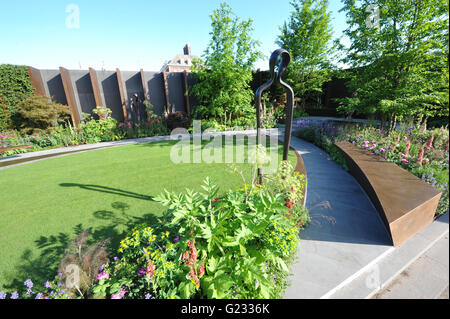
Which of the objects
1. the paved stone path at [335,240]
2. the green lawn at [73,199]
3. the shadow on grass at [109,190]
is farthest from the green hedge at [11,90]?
the paved stone path at [335,240]

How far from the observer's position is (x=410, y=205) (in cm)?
270

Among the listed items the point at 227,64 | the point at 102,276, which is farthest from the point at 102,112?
the point at 102,276

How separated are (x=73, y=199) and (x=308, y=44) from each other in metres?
17.8

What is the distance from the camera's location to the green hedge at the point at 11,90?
9.64 m

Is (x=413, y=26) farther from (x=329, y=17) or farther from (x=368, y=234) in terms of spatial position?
(x=329, y=17)

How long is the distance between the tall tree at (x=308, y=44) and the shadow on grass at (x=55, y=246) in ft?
52.6

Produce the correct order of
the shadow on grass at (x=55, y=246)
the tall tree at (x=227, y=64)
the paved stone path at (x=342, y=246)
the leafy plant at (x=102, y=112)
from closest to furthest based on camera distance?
the paved stone path at (x=342, y=246), the shadow on grass at (x=55, y=246), the tall tree at (x=227, y=64), the leafy plant at (x=102, y=112)

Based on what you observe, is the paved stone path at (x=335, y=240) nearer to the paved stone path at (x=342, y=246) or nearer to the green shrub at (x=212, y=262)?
the paved stone path at (x=342, y=246)

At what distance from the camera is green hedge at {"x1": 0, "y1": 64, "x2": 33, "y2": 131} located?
9.64 meters

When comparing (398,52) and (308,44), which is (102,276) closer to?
(398,52)

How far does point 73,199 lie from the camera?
4.04 metres

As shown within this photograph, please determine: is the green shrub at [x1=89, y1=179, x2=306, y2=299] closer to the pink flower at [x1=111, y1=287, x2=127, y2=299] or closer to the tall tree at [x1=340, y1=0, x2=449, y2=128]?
the pink flower at [x1=111, y1=287, x2=127, y2=299]

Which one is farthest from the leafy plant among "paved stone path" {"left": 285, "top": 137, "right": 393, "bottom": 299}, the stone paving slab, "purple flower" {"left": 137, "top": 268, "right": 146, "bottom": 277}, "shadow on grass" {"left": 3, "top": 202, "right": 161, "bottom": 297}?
the stone paving slab
